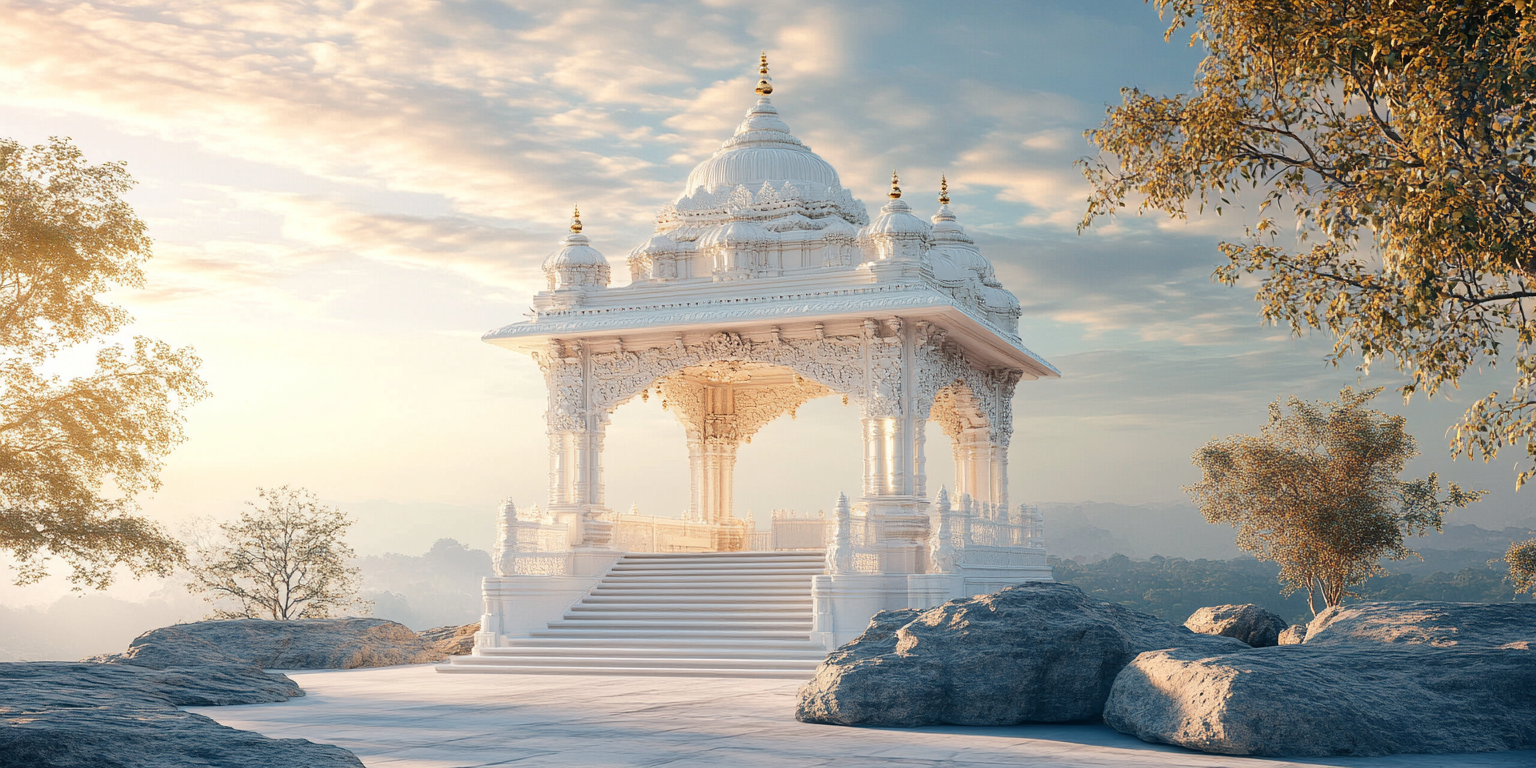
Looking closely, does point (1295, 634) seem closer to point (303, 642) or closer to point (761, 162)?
point (761, 162)

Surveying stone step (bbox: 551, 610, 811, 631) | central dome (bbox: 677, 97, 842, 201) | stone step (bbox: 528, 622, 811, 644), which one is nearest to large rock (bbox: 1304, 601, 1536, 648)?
stone step (bbox: 528, 622, 811, 644)

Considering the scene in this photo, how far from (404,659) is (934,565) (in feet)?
23.1

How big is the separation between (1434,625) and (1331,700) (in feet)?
8.68

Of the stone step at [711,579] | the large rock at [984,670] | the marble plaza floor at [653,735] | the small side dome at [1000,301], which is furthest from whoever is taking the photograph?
the small side dome at [1000,301]

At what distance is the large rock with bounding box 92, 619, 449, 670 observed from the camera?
15467 mm

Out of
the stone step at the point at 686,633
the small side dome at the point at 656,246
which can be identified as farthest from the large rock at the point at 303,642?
the small side dome at the point at 656,246

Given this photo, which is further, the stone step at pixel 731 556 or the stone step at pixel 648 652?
the stone step at pixel 731 556

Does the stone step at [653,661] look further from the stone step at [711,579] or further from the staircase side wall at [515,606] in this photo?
the stone step at [711,579]

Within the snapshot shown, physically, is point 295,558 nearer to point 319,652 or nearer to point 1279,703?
point 319,652

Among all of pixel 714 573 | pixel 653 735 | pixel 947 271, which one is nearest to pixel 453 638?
pixel 714 573

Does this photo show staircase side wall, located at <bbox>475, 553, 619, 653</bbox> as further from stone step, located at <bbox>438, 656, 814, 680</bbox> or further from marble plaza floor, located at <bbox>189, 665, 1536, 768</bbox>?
marble plaza floor, located at <bbox>189, 665, 1536, 768</bbox>

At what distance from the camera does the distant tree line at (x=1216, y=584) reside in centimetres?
3997

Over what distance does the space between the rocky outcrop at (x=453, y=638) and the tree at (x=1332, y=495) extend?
1316 cm

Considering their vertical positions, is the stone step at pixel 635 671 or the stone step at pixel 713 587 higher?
the stone step at pixel 713 587
